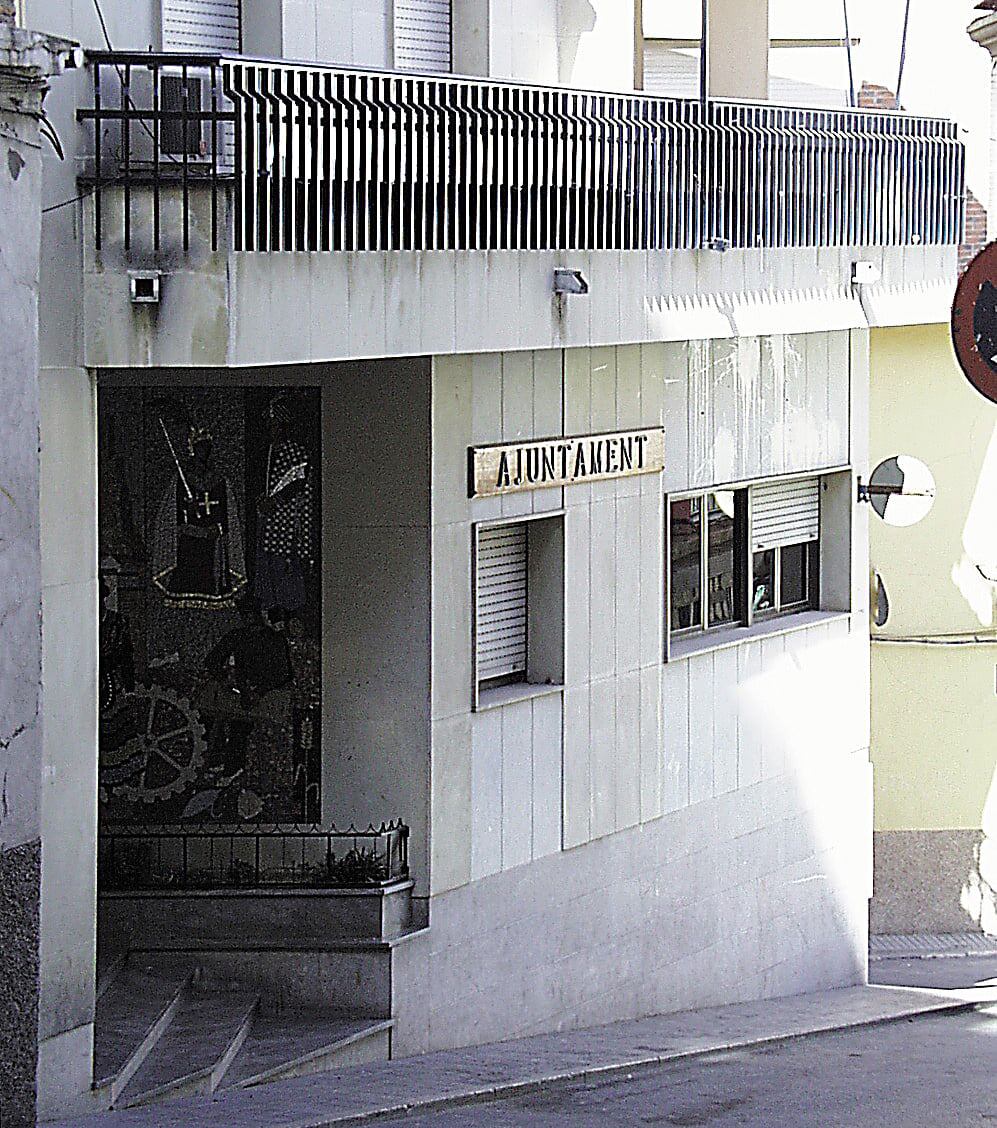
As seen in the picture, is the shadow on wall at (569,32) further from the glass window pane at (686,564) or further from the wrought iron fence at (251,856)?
the wrought iron fence at (251,856)

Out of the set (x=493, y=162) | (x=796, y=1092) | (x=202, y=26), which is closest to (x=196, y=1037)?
(x=796, y=1092)

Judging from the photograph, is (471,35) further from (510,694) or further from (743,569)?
(743,569)

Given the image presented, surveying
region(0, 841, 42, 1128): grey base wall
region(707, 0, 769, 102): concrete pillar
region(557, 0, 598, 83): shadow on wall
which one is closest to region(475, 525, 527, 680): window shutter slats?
region(557, 0, 598, 83): shadow on wall

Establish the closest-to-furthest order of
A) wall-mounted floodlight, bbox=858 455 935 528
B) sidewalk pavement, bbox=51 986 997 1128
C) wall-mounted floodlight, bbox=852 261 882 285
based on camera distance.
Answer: sidewalk pavement, bbox=51 986 997 1128, wall-mounted floodlight, bbox=852 261 882 285, wall-mounted floodlight, bbox=858 455 935 528

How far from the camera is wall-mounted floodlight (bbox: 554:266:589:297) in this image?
43.5ft

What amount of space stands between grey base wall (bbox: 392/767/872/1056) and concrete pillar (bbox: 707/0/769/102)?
17.4 feet

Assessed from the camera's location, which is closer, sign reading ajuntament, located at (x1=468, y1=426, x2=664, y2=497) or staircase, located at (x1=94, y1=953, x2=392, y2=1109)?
staircase, located at (x1=94, y1=953, x2=392, y2=1109)

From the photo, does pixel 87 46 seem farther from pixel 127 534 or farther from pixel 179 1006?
pixel 179 1006

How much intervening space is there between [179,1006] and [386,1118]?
1801 millimetres

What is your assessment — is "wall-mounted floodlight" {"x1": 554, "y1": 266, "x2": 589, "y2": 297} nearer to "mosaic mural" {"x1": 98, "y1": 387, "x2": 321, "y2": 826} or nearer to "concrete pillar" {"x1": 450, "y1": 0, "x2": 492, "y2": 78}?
"concrete pillar" {"x1": 450, "y1": 0, "x2": 492, "y2": 78}

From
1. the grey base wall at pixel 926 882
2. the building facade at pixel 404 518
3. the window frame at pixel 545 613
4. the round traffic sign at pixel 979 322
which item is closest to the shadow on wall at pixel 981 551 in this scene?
the grey base wall at pixel 926 882

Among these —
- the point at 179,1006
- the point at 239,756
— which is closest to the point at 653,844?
the point at 239,756

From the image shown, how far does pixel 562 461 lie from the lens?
14031mm

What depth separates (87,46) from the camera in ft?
35.5
